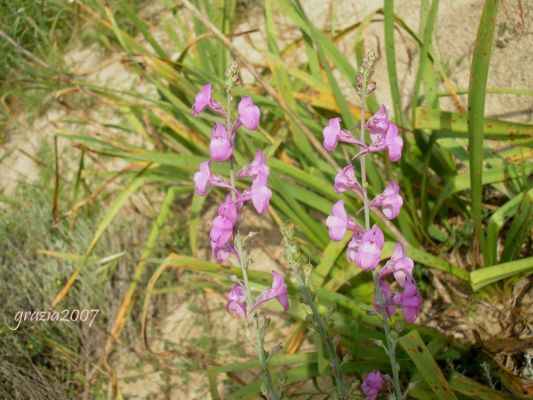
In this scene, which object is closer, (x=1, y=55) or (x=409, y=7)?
(x=409, y=7)

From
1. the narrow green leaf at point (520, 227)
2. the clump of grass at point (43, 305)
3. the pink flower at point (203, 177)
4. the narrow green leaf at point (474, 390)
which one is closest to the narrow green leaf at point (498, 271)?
the narrow green leaf at point (520, 227)

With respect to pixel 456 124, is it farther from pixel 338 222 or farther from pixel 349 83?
pixel 338 222

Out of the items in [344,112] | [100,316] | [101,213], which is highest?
[344,112]

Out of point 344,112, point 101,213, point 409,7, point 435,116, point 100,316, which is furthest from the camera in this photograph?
point 101,213

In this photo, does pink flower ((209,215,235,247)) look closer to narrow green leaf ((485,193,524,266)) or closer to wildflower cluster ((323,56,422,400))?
wildflower cluster ((323,56,422,400))

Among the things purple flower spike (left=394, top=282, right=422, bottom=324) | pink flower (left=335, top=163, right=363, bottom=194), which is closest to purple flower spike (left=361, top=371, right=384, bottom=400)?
purple flower spike (left=394, top=282, right=422, bottom=324)

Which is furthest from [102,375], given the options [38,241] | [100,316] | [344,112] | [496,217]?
[496,217]

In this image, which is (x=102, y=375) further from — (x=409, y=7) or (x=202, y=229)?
(x=409, y=7)
